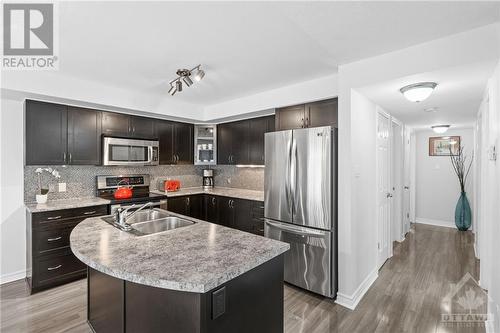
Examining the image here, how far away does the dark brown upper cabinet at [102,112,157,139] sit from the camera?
3658 mm

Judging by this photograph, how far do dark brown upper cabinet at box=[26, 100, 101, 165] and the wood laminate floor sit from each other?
1613mm

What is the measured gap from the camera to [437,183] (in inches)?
224

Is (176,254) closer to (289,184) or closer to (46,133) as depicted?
(289,184)

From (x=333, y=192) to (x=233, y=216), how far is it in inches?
74.3

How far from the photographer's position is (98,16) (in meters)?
1.79

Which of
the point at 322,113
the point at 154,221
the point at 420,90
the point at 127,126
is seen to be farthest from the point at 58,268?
the point at 420,90

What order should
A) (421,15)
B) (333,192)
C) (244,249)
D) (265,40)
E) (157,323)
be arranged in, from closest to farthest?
(157,323), (244,249), (421,15), (265,40), (333,192)

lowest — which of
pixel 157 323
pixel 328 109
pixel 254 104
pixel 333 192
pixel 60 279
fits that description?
pixel 60 279

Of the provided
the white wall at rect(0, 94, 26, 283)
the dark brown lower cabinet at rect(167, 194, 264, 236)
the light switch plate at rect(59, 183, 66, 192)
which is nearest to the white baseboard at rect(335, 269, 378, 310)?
the dark brown lower cabinet at rect(167, 194, 264, 236)

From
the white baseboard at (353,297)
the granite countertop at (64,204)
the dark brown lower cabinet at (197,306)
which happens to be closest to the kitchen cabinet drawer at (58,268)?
the granite countertop at (64,204)

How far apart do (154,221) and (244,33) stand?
1908 millimetres

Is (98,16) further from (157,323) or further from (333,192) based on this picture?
(333,192)

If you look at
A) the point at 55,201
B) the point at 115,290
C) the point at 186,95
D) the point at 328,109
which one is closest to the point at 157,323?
the point at 115,290

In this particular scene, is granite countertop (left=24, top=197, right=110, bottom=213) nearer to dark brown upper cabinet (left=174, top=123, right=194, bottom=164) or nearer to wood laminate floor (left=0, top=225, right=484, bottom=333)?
wood laminate floor (left=0, top=225, right=484, bottom=333)
